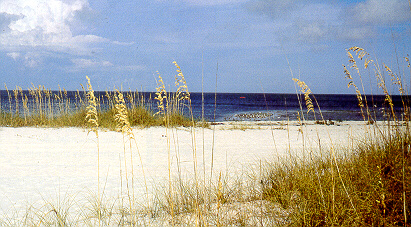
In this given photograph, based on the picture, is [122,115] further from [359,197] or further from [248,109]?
[248,109]

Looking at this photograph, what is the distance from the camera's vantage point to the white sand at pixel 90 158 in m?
3.27

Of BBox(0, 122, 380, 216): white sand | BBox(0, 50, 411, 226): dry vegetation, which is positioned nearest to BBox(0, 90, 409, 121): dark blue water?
BBox(0, 50, 411, 226): dry vegetation

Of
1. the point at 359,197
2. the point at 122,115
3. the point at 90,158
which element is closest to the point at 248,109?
the point at 90,158

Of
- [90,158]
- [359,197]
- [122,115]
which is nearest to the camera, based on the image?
[122,115]

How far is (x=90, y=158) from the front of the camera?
16.8ft

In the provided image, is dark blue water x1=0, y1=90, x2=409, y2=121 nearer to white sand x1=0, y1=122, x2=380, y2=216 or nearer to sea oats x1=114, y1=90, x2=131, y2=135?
sea oats x1=114, y1=90, x2=131, y2=135

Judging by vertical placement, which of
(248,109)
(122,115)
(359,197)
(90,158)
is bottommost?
(90,158)

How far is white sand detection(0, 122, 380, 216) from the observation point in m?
3.27

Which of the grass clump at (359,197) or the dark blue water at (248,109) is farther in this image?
the dark blue water at (248,109)

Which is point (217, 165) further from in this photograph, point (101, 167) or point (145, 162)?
point (101, 167)

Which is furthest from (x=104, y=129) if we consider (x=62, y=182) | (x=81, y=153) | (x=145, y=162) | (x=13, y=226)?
(x=13, y=226)

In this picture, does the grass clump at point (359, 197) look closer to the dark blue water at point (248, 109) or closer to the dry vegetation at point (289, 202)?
the dry vegetation at point (289, 202)

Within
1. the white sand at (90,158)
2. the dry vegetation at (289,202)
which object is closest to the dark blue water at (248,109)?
the dry vegetation at (289,202)

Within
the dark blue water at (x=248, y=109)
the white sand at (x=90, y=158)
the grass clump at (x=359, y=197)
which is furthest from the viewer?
→ the dark blue water at (x=248, y=109)
